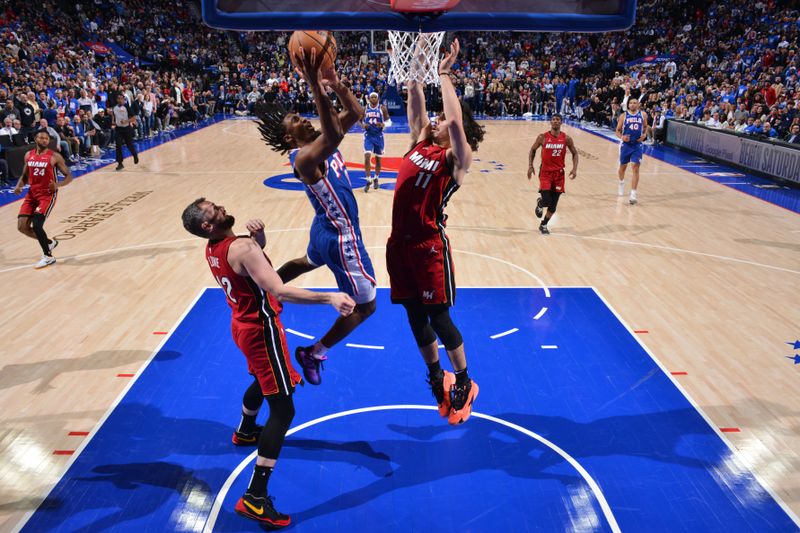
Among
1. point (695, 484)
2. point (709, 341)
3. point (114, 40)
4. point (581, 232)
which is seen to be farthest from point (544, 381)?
point (114, 40)

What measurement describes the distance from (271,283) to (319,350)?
1.19 metres

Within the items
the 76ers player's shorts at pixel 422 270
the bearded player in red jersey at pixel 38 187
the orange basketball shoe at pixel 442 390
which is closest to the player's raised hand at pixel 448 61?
the 76ers player's shorts at pixel 422 270

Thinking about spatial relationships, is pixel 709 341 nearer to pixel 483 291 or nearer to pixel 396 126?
pixel 483 291

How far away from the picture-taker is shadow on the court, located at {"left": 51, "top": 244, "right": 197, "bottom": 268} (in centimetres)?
809

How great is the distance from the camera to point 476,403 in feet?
16.1

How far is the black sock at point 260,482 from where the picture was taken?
3.62 m

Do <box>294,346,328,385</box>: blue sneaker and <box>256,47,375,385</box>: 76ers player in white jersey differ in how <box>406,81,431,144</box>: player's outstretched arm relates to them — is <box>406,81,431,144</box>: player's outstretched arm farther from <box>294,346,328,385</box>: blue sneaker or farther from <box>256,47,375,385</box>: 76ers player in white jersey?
<box>294,346,328,385</box>: blue sneaker

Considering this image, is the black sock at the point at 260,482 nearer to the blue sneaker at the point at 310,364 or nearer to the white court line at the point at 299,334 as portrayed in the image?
the blue sneaker at the point at 310,364

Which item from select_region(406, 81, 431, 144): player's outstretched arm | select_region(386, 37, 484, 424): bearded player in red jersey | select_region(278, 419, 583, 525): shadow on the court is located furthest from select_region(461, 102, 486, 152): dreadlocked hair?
select_region(278, 419, 583, 525): shadow on the court

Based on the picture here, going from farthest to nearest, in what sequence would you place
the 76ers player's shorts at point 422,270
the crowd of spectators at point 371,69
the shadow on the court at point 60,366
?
1. the crowd of spectators at point 371,69
2. the shadow on the court at point 60,366
3. the 76ers player's shorts at point 422,270

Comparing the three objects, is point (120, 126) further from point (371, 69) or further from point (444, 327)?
point (371, 69)

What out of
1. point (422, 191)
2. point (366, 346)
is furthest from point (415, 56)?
point (366, 346)

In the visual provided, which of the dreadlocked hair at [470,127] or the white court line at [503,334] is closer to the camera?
the dreadlocked hair at [470,127]

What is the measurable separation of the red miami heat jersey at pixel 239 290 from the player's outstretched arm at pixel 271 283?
8 centimetres
